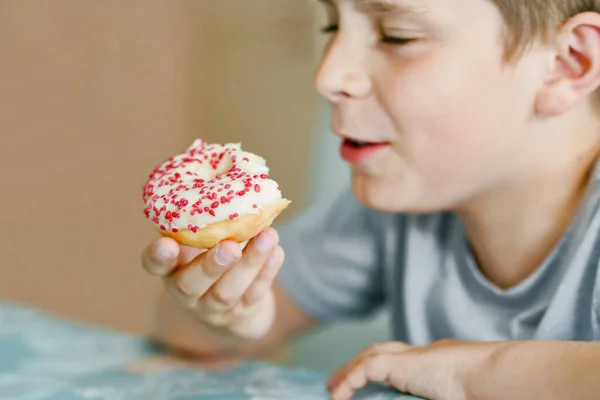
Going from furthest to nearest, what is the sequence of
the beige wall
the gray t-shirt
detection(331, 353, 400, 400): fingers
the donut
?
1. the beige wall
2. the gray t-shirt
3. detection(331, 353, 400, 400): fingers
4. the donut

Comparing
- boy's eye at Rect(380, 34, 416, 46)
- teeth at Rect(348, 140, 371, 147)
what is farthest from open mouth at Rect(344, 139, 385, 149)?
boy's eye at Rect(380, 34, 416, 46)

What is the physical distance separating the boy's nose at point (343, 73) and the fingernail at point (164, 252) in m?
0.27

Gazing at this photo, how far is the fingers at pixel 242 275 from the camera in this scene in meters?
0.57

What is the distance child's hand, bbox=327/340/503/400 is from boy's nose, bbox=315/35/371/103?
27 centimetres

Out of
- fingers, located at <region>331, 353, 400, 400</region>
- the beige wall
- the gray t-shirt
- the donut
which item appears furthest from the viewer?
the beige wall

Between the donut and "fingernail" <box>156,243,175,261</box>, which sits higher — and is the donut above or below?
above

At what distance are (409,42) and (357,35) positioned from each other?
0.18ft

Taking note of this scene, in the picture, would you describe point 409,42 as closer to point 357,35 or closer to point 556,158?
point 357,35

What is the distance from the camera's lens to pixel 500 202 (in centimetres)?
83

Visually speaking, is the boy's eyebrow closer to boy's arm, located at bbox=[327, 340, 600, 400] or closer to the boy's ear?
the boy's ear

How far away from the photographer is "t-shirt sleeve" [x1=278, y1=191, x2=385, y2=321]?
101 cm

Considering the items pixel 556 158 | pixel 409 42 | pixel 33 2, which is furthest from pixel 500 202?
pixel 33 2

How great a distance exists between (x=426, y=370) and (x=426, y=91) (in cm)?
28

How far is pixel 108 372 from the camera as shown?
0.78 metres
